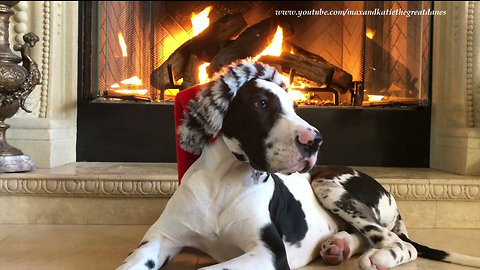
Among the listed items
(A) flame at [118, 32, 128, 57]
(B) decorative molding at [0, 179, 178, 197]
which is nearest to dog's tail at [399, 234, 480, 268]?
(B) decorative molding at [0, 179, 178, 197]

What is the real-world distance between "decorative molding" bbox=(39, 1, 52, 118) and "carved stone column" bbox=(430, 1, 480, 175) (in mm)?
2010

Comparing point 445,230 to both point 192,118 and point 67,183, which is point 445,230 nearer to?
point 192,118

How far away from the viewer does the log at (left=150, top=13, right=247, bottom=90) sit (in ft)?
9.41

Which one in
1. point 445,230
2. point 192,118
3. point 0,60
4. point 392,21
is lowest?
point 445,230

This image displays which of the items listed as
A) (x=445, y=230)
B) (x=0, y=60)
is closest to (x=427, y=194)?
(x=445, y=230)

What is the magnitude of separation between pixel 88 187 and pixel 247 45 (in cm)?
128

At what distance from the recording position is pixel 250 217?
1361 millimetres

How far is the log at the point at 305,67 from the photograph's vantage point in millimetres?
2836

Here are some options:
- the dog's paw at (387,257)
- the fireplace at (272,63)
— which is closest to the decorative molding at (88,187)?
the fireplace at (272,63)

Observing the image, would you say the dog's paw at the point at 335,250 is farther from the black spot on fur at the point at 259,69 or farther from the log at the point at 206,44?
the log at the point at 206,44

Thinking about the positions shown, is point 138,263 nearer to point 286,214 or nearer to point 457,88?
point 286,214

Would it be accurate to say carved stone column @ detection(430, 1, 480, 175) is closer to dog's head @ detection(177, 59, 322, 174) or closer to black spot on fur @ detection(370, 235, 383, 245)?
black spot on fur @ detection(370, 235, 383, 245)

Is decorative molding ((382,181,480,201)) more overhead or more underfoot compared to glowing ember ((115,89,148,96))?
more underfoot

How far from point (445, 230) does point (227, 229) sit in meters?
1.27
